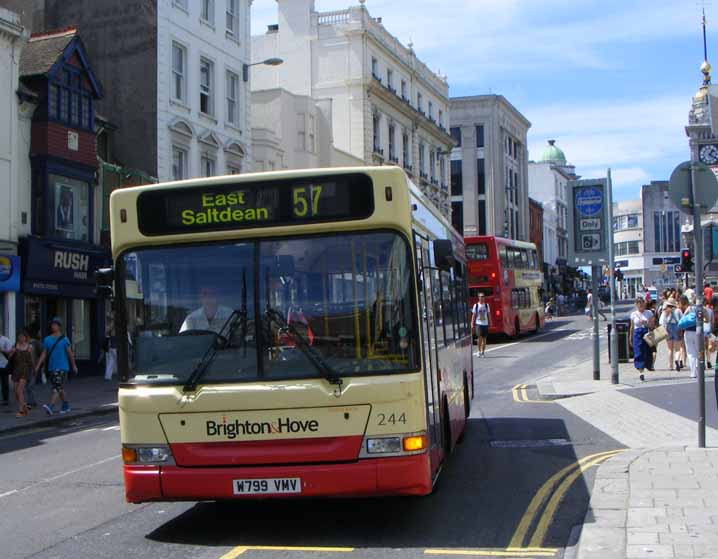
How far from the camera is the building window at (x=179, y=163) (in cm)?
3344

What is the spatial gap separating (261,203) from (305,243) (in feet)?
1.63

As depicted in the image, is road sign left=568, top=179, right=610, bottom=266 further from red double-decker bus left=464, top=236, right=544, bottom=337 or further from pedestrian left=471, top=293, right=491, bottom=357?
red double-decker bus left=464, top=236, right=544, bottom=337

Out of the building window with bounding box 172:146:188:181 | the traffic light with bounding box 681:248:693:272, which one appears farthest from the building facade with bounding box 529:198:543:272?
the traffic light with bounding box 681:248:693:272

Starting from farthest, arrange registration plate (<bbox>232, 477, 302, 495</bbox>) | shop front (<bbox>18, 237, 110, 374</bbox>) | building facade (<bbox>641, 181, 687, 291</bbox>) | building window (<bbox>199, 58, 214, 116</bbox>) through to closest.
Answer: building facade (<bbox>641, 181, 687, 291</bbox>) < building window (<bbox>199, 58, 214, 116</bbox>) < shop front (<bbox>18, 237, 110, 374</bbox>) < registration plate (<bbox>232, 477, 302, 495</bbox>)

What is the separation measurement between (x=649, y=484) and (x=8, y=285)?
1991cm

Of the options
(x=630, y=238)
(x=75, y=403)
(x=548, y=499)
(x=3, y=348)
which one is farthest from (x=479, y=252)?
(x=630, y=238)

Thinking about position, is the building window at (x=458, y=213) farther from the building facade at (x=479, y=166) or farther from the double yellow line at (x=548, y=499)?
the double yellow line at (x=548, y=499)

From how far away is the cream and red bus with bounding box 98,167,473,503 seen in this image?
712 cm

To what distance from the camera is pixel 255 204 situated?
7.58 m

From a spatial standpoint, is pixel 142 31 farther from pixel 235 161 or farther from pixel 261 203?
pixel 261 203

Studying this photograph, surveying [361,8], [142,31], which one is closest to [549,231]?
[361,8]

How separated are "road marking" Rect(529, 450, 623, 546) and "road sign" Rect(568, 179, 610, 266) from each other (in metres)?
9.01

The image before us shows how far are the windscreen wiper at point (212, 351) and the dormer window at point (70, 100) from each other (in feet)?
69.7

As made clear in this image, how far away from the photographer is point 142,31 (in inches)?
1278
